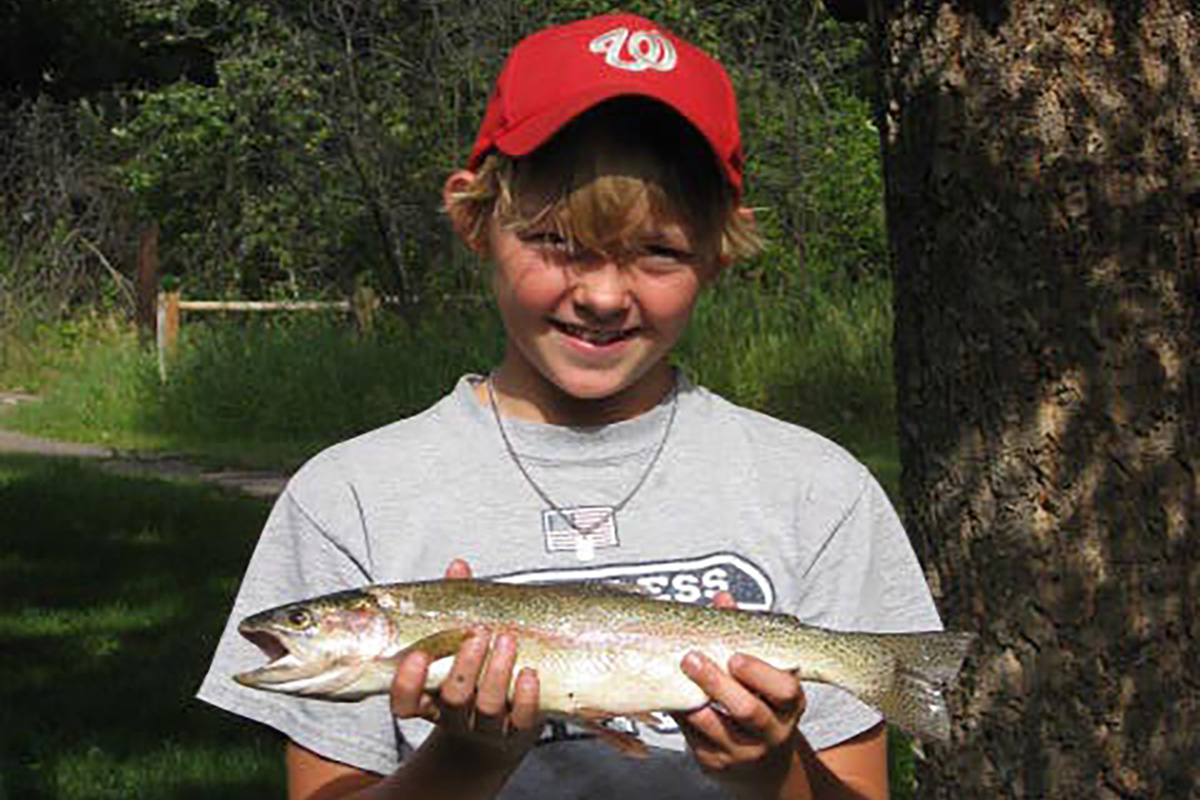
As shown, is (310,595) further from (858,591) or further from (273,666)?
(858,591)

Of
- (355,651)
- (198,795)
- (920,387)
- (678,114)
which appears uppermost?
(678,114)

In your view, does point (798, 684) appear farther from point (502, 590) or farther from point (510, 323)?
point (510, 323)

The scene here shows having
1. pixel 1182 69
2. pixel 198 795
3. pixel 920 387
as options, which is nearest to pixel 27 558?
pixel 198 795

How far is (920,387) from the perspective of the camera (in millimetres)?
4488

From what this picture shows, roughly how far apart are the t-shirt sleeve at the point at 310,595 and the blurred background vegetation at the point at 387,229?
11.5 m

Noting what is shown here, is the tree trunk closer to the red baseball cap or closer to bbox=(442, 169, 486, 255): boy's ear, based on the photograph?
the red baseball cap

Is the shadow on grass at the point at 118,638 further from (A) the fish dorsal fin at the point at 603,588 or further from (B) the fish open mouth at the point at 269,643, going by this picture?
(A) the fish dorsal fin at the point at 603,588

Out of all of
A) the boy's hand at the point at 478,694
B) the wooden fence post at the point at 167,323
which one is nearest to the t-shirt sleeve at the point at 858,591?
the boy's hand at the point at 478,694

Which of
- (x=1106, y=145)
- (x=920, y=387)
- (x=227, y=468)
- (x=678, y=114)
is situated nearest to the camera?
(x=678, y=114)

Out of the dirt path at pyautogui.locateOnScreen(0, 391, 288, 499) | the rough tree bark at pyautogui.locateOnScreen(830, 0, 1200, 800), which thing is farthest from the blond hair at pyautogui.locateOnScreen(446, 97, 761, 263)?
the dirt path at pyautogui.locateOnScreen(0, 391, 288, 499)

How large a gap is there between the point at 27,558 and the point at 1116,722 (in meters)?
8.01

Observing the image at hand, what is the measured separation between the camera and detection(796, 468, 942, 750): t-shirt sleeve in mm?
2865

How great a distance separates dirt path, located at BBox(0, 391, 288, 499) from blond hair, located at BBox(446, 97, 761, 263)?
11.3m

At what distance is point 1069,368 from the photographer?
4.18 metres
